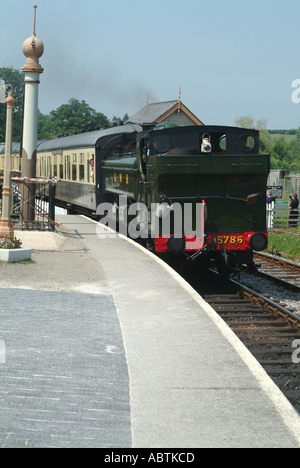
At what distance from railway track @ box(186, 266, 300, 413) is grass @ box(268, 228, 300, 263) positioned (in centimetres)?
574

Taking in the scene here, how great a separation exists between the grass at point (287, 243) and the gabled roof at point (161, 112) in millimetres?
15964

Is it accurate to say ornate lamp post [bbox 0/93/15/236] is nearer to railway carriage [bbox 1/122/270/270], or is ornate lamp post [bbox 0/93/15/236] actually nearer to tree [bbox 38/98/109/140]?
railway carriage [bbox 1/122/270/270]

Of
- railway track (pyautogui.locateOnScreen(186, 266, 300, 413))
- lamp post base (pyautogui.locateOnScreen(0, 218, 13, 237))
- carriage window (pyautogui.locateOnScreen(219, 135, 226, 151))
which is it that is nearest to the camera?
railway track (pyautogui.locateOnScreen(186, 266, 300, 413))

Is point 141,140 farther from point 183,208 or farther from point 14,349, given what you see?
point 14,349

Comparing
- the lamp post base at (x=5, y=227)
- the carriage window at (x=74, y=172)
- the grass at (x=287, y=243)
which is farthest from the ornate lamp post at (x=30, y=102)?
the grass at (x=287, y=243)

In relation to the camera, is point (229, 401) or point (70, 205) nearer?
point (229, 401)

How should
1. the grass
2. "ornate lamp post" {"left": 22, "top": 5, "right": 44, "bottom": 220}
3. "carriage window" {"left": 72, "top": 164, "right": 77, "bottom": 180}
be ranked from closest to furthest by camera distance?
"ornate lamp post" {"left": 22, "top": 5, "right": 44, "bottom": 220}, the grass, "carriage window" {"left": 72, "top": 164, "right": 77, "bottom": 180}

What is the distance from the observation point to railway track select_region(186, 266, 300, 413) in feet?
21.2

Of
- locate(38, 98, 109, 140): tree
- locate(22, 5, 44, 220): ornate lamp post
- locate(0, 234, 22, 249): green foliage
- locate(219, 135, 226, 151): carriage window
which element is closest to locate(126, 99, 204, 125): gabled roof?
locate(22, 5, 44, 220): ornate lamp post

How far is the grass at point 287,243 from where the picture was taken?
1659 centimetres

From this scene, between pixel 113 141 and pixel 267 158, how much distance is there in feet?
25.7

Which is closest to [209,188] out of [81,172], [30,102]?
[30,102]

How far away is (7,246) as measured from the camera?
10.5 m
